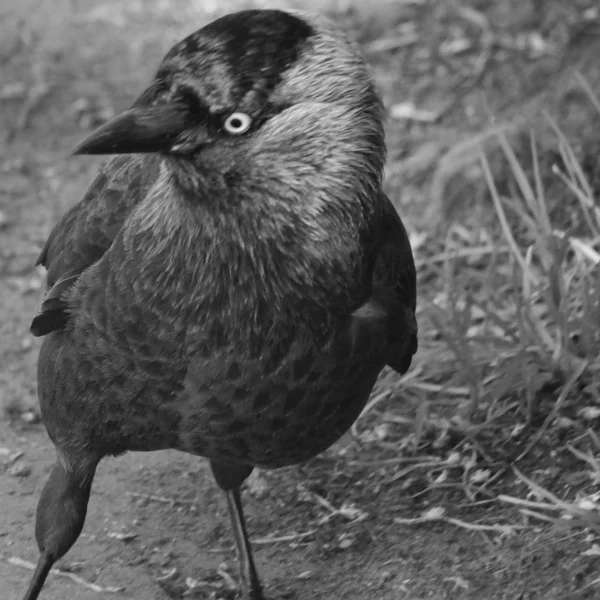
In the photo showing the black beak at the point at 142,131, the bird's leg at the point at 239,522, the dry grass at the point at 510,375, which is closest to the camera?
the black beak at the point at 142,131

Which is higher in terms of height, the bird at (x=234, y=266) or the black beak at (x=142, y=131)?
the black beak at (x=142, y=131)

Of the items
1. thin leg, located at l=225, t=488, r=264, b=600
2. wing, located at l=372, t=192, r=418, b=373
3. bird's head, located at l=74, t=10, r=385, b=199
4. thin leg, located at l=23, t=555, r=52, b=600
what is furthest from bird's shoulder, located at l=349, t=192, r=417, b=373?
Answer: thin leg, located at l=23, t=555, r=52, b=600

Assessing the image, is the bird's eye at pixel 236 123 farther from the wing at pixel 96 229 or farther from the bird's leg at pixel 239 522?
the bird's leg at pixel 239 522

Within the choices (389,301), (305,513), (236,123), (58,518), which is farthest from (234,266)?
(305,513)

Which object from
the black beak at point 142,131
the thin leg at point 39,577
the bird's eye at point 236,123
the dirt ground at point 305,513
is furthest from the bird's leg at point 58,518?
the bird's eye at point 236,123

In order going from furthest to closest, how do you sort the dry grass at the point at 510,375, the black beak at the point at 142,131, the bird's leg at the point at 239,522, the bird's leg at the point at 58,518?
the dry grass at the point at 510,375 < the bird's leg at the point at 239,522 < the bird's leg at the point at 58,518 < the black beak at the point at 142,131

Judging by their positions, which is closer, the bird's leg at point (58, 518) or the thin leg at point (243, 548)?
the bird's leg at point (58, 518)

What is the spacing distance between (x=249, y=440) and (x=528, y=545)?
2.94ft

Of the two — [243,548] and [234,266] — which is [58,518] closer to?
[243,548]

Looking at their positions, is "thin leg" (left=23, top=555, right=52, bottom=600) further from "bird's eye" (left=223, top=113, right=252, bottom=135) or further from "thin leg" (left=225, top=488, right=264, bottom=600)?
"bird's eye" (left=223, top=113, right=252, bottom=135)

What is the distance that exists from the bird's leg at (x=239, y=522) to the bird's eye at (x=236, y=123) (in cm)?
119

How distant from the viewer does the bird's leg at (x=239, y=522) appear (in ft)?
11.9

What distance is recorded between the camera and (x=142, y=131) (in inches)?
110

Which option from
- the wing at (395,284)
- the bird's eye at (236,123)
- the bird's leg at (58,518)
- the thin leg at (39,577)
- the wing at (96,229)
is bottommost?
the thin leg at (39,577)
